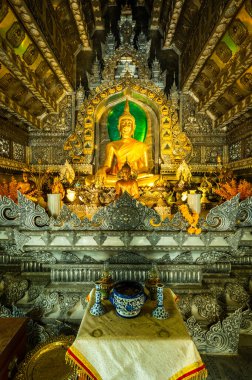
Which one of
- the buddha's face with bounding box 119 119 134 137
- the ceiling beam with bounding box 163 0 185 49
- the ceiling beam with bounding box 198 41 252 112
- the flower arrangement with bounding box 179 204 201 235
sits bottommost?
the flower arrangement with bounding box 179 204 201 235

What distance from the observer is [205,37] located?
4348mm

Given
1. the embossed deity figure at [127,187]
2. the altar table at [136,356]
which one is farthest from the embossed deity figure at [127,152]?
the altar table at [136,356]

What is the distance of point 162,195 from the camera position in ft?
13.4

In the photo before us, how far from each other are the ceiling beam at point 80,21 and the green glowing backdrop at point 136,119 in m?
2.11

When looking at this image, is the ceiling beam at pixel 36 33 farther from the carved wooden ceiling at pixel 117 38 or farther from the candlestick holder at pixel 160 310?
the candlestick holder at pixel 160 310

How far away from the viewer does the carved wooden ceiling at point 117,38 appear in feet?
12.2

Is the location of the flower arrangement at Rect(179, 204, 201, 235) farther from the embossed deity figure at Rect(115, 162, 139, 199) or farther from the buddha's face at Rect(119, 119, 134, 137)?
the buddha's face at Rect(119, 119, 134, 137)

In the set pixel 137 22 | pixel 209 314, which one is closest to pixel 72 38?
pixel 137 22

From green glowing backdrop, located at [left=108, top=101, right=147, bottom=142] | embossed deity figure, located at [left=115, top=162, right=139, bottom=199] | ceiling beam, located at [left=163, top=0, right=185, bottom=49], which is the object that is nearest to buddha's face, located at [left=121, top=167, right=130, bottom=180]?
embossed deity figure, located at [left=115, top=162, right=139, bottom=199]

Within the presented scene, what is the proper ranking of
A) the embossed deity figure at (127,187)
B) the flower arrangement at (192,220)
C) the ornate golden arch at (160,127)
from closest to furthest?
the flower arrangement at (192,220) → the embossed deity figure at (127,187) → the ornate golden arch at (160,127)

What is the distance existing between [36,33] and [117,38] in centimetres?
396

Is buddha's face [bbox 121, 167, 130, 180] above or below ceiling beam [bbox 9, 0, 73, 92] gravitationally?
→ below

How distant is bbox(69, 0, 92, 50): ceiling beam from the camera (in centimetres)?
520

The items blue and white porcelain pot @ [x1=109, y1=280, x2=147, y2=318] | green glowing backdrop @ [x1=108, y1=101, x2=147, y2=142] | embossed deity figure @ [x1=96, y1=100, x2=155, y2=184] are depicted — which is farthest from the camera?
green glowing backdrop @ [x1=108, y1=101, x2=147, y2=142]
